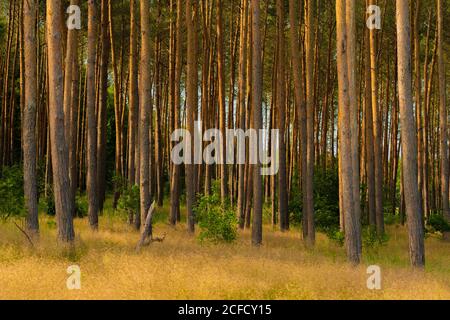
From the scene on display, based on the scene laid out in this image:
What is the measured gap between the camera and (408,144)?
11148 millimetres

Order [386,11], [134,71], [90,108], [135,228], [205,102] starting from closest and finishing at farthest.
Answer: [90,108] → [135,228] → [134,71] → [205,102] → [386,11]

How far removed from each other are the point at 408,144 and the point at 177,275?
5.59 metres

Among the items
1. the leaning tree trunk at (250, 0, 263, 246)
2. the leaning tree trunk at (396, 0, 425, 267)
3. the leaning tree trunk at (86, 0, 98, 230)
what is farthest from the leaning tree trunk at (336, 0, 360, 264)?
the leaning tree trunk at (86, 0, 98, 230)

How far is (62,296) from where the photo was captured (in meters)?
7.20

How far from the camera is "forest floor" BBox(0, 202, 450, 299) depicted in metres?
7.57

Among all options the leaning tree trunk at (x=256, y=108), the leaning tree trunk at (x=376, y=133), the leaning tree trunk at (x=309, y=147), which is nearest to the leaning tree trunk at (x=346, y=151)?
the leaning tree trunk at (x=256, y=108)

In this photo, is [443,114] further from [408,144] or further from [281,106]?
[408,144]

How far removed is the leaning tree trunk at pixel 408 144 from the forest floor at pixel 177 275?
967 millimetres

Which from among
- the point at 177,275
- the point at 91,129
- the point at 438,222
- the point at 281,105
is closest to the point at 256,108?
the point at 281,105

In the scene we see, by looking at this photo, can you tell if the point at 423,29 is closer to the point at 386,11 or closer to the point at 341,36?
the point at 386,11

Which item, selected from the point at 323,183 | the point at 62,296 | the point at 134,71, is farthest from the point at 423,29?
the point at 62,296

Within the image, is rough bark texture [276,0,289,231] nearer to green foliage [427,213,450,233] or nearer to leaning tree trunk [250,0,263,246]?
leaning tree trunk [250,0,263,246]

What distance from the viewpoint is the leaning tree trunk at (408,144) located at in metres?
11.1
